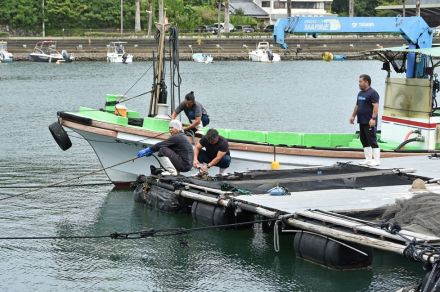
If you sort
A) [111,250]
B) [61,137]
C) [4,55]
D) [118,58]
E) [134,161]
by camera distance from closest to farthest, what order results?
1. [111,250]
2. [61,137]
3. [134,161]
4. [4,55]
5. [118,58]

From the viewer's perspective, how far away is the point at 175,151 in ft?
58.2

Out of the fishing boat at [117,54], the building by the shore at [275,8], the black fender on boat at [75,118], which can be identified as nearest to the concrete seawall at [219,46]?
the fishing boat at [117,54]

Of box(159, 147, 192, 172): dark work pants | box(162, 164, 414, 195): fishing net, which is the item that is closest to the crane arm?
box(162, 164, 414, 195): fishing net

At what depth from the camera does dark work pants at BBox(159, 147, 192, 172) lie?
17656 millimetres

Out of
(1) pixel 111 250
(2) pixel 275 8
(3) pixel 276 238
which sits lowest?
(1) pixel 111 250

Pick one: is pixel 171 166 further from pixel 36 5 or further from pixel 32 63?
pixel 36 5

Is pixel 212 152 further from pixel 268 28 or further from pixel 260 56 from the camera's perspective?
pixel 268 28

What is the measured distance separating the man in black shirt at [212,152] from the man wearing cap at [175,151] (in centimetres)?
26

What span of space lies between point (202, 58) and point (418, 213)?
79609 millimetres

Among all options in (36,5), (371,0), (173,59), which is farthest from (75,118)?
(371,0)

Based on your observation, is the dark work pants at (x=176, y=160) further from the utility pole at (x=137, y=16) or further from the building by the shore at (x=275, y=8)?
the building by the shore at (x=275, y=8)

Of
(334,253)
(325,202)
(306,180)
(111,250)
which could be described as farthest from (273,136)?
(334,253)

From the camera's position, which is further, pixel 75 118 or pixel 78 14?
pixel 78 14

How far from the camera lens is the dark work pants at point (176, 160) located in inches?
695
